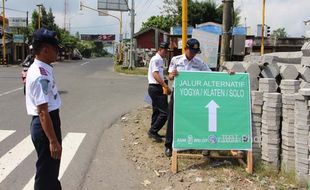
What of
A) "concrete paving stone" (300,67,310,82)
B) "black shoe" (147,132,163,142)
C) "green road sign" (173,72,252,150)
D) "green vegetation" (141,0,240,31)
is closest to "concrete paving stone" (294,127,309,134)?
"green road sign" (173,72,252,150)

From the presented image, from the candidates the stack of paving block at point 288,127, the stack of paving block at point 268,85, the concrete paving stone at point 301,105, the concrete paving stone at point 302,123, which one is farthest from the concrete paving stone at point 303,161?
the stack of paving block at point 268,85

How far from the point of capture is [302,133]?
5617mm

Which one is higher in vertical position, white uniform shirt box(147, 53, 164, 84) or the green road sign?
white uniform shirt box(147, 53, 164, 84)

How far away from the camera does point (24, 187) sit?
5.77 metres

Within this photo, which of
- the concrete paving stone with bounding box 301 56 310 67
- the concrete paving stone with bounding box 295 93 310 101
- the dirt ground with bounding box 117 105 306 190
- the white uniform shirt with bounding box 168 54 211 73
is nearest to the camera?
the concrete paving stone with bounding box 295 93 310 101

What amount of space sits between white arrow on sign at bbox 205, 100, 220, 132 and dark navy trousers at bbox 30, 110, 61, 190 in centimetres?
261

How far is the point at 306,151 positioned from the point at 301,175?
0.33 meters

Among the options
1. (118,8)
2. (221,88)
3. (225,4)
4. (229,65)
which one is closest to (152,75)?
(229,65)

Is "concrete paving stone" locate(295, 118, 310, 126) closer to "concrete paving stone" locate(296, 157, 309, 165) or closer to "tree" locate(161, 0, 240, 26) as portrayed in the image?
"concrete paving stone" locate(296, 157, 309, 165)

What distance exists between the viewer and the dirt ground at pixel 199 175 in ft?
19.0

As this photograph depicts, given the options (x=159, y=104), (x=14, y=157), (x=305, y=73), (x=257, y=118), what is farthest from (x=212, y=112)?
(x=14, y=157)

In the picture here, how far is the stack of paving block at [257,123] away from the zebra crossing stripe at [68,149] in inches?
109

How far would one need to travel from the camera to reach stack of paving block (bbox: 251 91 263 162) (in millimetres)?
6449

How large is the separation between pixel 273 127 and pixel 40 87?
11.4ft
